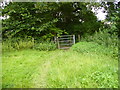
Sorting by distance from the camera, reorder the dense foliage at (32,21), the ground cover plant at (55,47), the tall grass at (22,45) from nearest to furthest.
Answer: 1. the ground cover plant at (55,47)
2. the tall grass at (22,45)
3. the dense foliage at (32,21)

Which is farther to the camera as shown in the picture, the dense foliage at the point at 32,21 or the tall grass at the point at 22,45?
the dense foliage at the point at 32,21

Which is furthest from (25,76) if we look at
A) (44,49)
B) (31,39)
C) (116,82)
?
(31,39)

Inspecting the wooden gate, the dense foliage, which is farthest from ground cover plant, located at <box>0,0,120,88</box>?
Answer: the wooden gate

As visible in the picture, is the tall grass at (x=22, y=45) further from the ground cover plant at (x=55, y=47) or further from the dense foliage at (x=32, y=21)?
the dense foliage at (x=32, y=21)

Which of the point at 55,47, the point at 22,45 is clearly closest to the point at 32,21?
the point at 22,45

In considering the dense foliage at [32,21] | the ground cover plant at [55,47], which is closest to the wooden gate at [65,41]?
the ground cover plant at [55,47]

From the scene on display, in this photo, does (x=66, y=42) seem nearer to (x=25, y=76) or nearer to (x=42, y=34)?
(x=42, y=34)

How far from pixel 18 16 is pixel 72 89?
23.6 ft

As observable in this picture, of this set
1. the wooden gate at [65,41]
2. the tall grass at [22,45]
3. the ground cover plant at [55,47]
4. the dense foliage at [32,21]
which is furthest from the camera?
the wooden gate at [65,41]

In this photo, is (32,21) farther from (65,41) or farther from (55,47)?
(65,41)

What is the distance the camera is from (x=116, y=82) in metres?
2.30

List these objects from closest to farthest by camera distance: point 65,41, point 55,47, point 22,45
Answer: point 22,45, point 55,47, point 65,41

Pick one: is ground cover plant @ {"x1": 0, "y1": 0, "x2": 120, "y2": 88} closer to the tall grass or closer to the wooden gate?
the tall grass

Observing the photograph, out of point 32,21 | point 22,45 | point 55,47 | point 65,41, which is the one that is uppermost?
point 32,21
